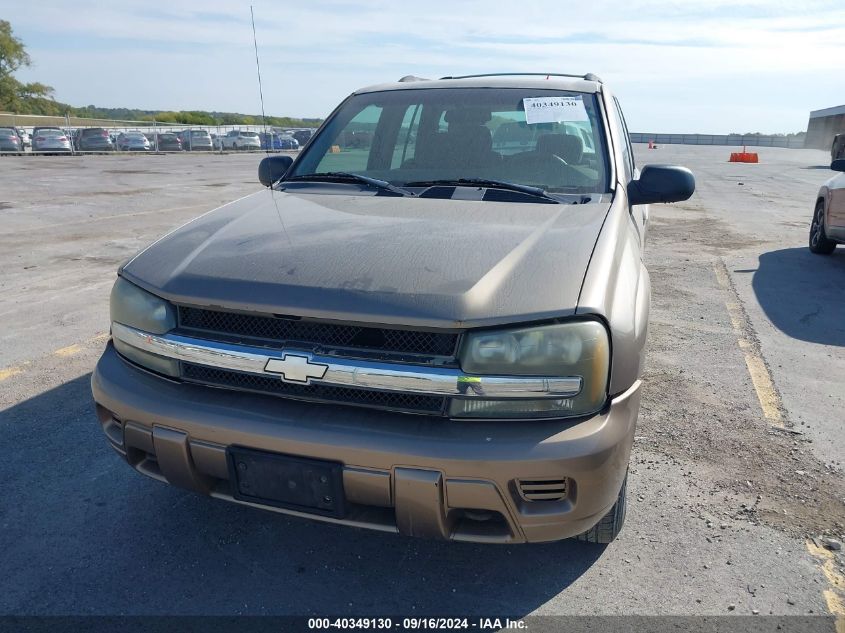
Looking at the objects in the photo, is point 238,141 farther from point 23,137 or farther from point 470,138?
point 470,138

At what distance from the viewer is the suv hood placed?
204 cm

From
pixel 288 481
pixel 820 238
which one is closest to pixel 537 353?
pixel 288 481

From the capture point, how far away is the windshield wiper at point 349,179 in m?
3.14

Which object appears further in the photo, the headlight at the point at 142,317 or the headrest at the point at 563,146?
the headrest at the point at 563,146

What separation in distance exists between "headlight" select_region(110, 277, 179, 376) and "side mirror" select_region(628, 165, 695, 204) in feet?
6.87

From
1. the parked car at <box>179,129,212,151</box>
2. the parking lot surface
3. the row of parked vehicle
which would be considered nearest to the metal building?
the row of parked vehicle

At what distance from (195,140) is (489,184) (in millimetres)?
39248

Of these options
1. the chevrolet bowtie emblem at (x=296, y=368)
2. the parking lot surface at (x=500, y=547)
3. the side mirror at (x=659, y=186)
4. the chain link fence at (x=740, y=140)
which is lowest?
the chain link fence at (x=740, y=140)

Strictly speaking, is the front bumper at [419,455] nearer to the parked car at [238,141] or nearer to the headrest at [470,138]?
the headrest at [470,138]

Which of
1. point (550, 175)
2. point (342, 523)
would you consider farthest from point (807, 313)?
point (342, 523)

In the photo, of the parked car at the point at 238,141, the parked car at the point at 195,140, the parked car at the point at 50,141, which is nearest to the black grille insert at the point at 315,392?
the parked car at the point at 50,141

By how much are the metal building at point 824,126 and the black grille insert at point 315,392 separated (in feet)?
243

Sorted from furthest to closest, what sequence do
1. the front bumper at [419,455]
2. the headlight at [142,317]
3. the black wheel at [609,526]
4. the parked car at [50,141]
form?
1. the parked car at [50,141]
2. the black wheel at [609,526]
3. the headlight at [142,317]
4. the front bumper at [419,455]

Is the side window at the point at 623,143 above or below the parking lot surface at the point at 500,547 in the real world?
above
